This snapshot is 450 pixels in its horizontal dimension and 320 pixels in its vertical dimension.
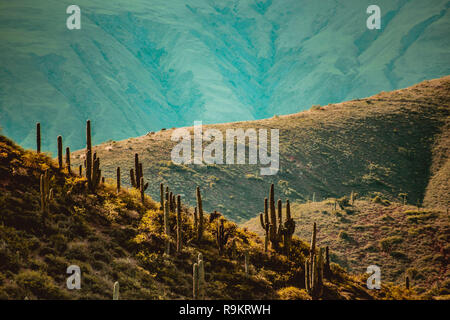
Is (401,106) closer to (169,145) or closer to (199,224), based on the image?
(169,145)

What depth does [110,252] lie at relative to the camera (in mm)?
14641

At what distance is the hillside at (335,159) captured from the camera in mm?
47812

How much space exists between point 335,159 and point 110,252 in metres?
46.3

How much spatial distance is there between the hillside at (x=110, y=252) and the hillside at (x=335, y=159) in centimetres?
2546

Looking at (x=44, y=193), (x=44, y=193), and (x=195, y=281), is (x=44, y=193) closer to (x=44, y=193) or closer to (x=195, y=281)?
(x=44, y=193)

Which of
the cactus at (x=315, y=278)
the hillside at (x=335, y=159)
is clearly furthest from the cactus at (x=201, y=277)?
the hillside at (x=335, y=159)

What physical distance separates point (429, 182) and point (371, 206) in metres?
16.1

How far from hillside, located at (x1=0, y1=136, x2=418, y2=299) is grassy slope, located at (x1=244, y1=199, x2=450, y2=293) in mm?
10331

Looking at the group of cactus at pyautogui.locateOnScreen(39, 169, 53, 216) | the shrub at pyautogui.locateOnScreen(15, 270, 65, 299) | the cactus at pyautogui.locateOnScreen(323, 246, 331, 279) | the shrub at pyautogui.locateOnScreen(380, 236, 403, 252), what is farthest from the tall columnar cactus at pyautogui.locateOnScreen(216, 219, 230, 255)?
the shrub at pyautogui.locateOnScreen(380, 236, 403, 252)

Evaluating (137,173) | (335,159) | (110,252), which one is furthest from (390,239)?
(335,159)

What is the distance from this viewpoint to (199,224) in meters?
18.2
